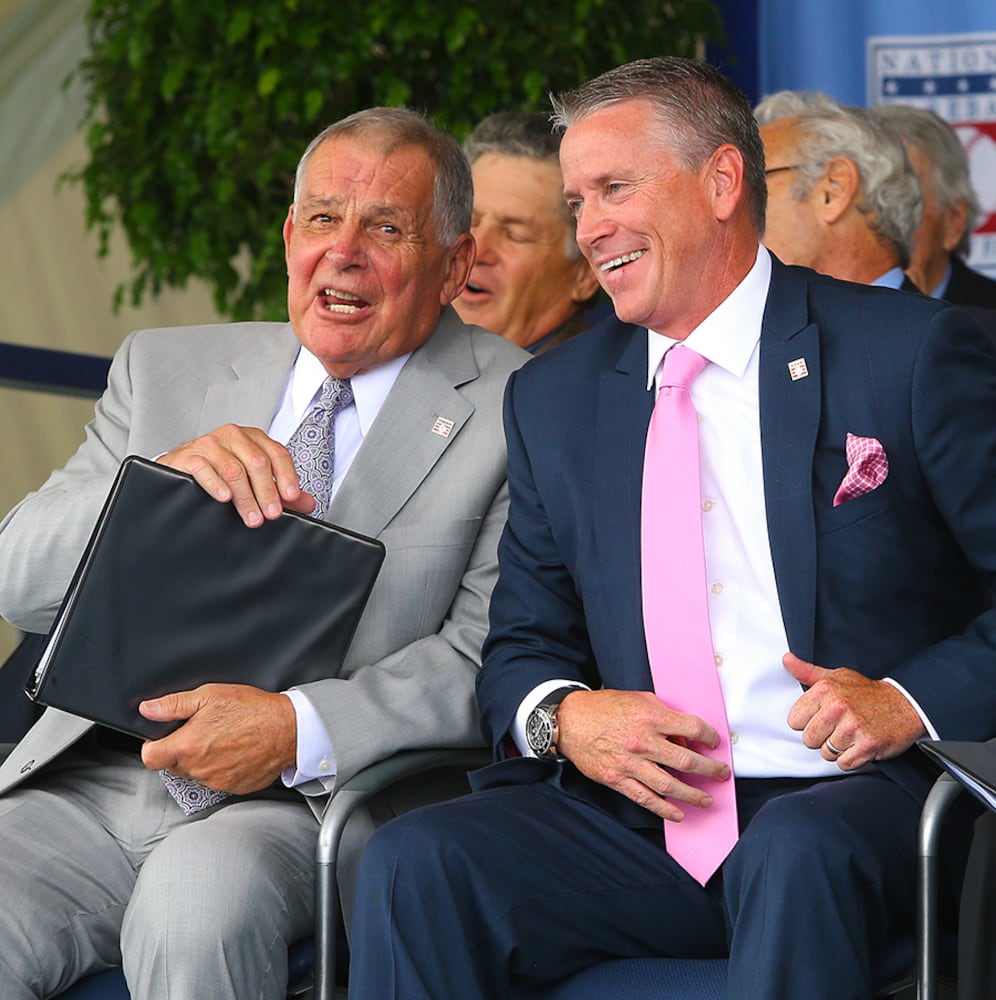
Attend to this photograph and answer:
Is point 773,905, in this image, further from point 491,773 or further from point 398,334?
point 398,334

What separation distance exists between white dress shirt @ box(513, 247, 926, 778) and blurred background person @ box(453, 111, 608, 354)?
49.4 inches

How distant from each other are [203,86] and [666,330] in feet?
8.16

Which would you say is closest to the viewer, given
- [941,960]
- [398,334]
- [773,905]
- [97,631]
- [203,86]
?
[773,905]

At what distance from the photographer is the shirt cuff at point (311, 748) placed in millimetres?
2279

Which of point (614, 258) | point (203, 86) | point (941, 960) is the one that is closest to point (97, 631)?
point (614, 258)

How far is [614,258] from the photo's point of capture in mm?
2365

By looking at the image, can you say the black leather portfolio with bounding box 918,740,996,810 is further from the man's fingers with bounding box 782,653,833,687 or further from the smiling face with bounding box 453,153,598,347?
the smiling face with bounding box 453,153,598,347

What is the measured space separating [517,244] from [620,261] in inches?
49.3

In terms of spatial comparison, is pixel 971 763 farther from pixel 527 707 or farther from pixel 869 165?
pixel 869 165

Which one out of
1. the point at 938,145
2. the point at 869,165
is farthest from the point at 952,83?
the point at 869,165

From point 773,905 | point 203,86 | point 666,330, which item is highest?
point 203,86

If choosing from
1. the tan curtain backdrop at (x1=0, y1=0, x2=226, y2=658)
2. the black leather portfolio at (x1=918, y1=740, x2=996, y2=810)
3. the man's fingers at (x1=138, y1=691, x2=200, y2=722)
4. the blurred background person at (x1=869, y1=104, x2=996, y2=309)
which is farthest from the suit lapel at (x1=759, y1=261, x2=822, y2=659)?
the tan curtain backdrop at (x1=0, y1=0, x2=226, y2=658)

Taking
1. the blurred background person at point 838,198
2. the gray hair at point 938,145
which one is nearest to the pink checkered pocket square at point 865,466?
the blurred background person at point 838,198

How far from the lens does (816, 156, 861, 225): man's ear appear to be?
3.37 metres
